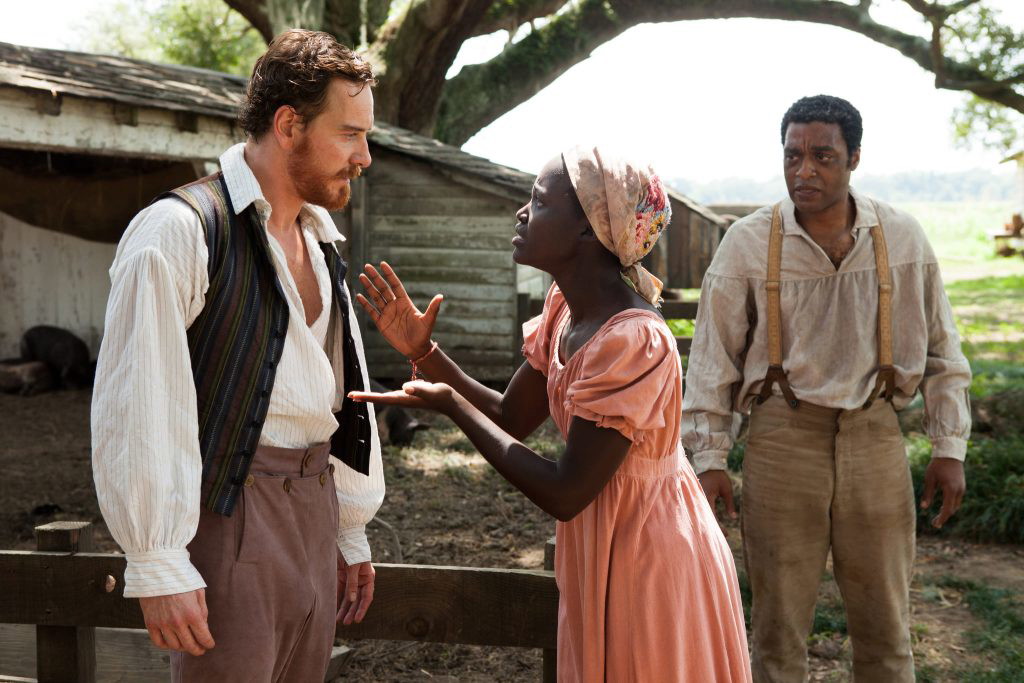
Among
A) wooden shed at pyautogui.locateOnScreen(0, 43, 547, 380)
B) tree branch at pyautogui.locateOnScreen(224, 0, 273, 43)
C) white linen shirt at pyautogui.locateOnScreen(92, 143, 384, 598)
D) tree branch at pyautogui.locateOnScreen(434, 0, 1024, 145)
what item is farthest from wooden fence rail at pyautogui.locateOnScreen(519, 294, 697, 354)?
tree branch at pyautogui.locateOnScreen(224, 0, 273, 43)

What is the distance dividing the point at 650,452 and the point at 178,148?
7710mm

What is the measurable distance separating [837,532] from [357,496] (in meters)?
1.58

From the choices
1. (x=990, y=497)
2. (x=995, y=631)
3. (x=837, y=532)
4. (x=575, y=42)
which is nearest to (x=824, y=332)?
(x=837, y=532)

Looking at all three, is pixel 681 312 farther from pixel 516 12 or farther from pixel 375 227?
pixel 516 12

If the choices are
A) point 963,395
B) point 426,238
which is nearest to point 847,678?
point 963,395

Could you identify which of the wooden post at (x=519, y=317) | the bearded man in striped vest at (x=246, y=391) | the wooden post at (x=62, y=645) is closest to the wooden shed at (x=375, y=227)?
the wooden post at (x=519, y=317)

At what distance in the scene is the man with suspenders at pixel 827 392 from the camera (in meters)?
3.20

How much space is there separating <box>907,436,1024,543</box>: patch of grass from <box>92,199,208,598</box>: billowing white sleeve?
17.5 ft

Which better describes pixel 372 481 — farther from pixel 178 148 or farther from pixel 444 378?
pixel 178 148

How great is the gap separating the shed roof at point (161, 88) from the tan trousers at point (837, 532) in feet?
14.3

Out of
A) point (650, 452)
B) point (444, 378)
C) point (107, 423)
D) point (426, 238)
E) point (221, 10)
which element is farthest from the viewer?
point (221, 10)

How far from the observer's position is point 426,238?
1168 centimetres

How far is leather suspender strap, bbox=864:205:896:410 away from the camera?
317 cm

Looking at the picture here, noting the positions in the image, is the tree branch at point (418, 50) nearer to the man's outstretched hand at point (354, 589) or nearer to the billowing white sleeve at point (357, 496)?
the billowing white sleeve at point (357, 496)
